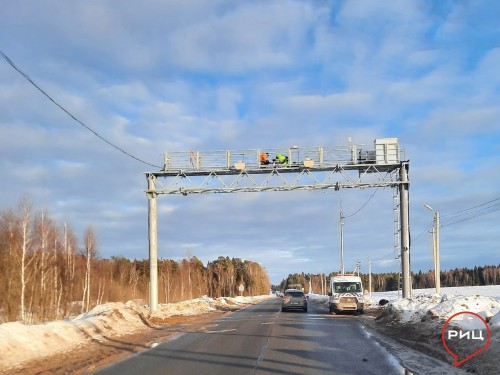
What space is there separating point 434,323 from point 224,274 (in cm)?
13415

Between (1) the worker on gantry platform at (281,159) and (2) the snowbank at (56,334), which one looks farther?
(1) the worker on gantry platform at (281,159)

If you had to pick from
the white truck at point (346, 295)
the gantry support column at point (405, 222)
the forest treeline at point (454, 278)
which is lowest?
the forest treeline at point (454, 278)

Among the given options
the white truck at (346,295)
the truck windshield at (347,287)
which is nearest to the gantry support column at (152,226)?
the white truck at (346,295)

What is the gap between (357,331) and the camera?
2256 cm

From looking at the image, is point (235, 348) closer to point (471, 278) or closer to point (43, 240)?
point (43, 240)

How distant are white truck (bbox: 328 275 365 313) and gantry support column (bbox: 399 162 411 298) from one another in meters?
3.37

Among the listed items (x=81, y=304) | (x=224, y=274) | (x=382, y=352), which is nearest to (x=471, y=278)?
(x=224, y=274)

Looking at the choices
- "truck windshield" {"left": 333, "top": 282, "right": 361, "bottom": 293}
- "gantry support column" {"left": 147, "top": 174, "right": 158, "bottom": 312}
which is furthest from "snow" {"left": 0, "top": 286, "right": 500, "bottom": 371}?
"truck windshield" {"left": 333, "top": 282, "right": 361, "bottom": 293}

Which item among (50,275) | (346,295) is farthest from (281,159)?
(50,275)

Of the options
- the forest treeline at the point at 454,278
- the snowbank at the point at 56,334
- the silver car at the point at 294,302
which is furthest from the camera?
the forest treeline at the point at 454,278

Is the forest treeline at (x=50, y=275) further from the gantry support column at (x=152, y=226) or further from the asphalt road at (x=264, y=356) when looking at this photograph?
the asphalt road at (x=264, y=356)

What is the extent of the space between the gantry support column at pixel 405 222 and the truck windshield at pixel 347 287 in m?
3.50

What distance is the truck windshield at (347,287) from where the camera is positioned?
36.5 meters

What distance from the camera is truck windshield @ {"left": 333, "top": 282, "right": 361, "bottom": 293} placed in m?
36.5
